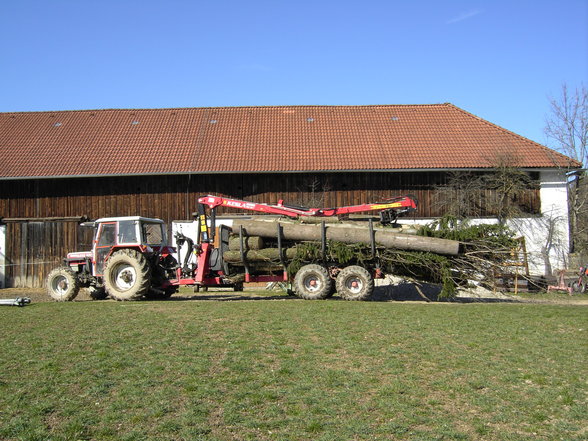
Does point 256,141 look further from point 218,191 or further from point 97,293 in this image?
point 97,293

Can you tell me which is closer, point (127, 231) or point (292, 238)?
point (292, 238)

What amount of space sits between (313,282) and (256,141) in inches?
487

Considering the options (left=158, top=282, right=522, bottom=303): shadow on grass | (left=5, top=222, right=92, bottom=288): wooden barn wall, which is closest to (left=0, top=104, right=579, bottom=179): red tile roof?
(left=5, top=222, right=92, bottom=288): wooden barn wall

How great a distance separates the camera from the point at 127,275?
14867mm

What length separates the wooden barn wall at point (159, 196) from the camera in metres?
23.7

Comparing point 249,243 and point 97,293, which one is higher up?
point 249,243

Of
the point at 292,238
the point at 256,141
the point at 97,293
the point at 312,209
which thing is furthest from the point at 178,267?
the point at 256,141

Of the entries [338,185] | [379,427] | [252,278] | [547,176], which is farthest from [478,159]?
[379,427]

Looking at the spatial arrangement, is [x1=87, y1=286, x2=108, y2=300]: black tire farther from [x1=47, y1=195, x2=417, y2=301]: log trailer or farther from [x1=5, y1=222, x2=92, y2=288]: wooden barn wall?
[x1=5, y1=222, x2=92, y2=288]: wooden barn wall

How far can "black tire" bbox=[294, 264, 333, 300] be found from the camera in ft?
48.0

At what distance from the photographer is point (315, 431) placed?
533 cm

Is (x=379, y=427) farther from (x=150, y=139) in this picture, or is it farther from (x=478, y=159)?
(x=150, y=139)

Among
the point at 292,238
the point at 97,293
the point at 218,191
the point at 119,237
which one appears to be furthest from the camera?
the point at 218,191

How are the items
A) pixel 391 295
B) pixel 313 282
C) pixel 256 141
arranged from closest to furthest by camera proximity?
pixel 313 282, pixel 391 295, pixel 256 141
